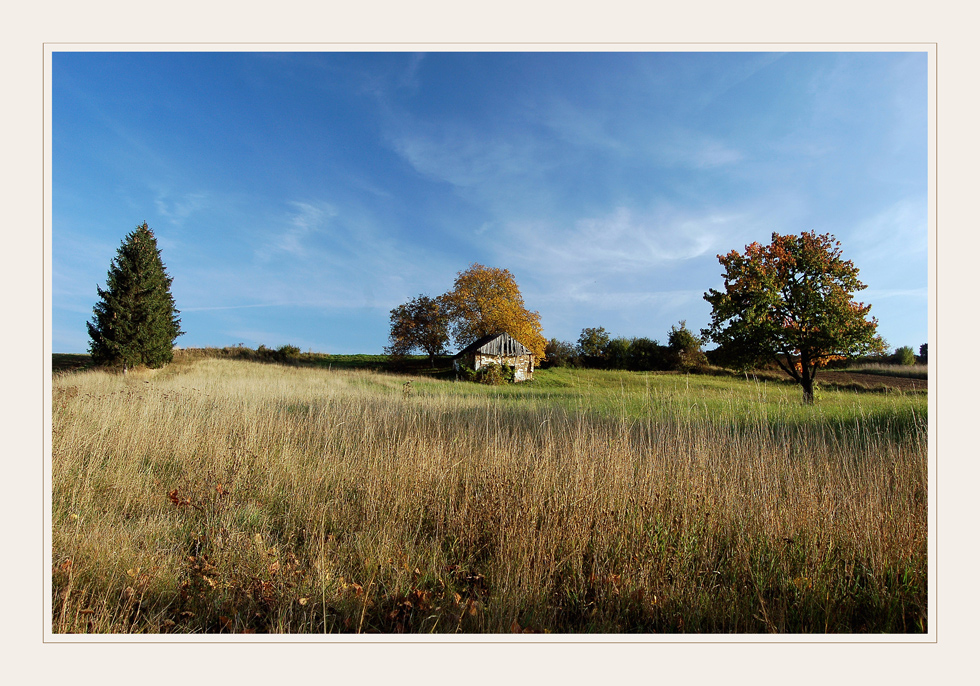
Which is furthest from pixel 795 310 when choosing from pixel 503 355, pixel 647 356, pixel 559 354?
pixel 559 354

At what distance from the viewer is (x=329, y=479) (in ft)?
14.6

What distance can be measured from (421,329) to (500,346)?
435 inches

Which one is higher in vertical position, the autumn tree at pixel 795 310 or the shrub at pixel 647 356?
the autumn tree at pixel 795 310

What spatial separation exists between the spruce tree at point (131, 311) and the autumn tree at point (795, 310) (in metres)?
31.6

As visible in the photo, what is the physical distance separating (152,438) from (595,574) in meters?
6.23

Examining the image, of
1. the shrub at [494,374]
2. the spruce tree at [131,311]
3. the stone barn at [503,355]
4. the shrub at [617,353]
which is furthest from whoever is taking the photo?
the shrub at [617,353]

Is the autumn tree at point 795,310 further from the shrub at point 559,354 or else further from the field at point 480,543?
the shrub at point 559,354

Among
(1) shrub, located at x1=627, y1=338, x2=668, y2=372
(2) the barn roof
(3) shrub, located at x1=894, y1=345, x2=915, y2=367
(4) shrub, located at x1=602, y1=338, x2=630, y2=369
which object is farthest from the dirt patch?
(2) the barn roof

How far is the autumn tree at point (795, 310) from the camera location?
14.5 m

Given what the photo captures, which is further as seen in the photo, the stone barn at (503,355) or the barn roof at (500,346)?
the barn roof at (500,346)

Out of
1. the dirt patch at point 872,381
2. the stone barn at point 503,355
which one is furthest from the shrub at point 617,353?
the dirt patch at point 872,381

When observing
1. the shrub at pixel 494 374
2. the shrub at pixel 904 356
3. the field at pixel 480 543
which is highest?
the shrub at pixel 904 356

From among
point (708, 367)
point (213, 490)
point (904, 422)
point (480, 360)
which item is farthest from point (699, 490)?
point (708, 367)

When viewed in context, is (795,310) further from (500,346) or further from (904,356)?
(500,346)
